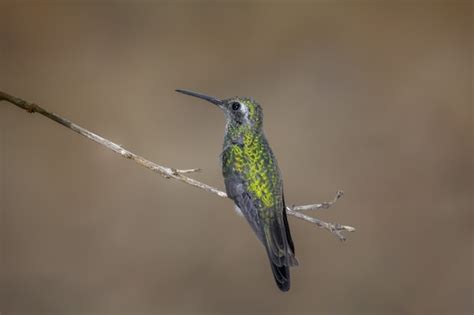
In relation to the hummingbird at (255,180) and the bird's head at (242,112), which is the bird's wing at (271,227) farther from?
the bird's head at (242,112)

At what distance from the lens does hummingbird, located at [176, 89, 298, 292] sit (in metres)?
3.85

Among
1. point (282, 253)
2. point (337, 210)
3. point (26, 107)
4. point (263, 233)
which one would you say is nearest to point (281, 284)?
point (282, 253)

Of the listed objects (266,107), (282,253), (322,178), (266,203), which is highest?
(266,107)

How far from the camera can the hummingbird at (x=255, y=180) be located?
12.6ft

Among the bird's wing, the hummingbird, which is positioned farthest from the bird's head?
the bird's wing

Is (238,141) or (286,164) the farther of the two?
(286,164)

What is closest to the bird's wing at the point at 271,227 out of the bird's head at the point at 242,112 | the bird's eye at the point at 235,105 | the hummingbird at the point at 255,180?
the hummingbird at the point at 255,180

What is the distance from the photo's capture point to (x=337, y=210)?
9.20 meters

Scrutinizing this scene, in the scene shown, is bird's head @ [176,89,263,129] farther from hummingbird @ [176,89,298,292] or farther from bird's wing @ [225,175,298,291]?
bird's wing @ [225,175,298,291]

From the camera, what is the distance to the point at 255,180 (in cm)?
423

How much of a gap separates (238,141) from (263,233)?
2.89 feet

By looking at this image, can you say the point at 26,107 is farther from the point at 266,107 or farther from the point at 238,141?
the point at 266,107

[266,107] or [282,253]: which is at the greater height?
[266,107]

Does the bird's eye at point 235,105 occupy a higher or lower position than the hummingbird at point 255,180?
higher
